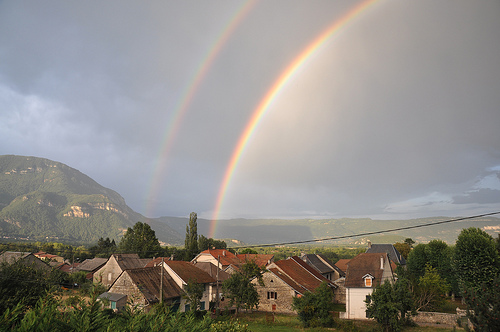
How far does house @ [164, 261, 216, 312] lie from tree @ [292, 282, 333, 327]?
17.3 metres

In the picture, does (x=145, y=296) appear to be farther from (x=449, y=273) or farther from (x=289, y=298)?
(x=449, y=273)

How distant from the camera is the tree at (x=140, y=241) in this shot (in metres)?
102

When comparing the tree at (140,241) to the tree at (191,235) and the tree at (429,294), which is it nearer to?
the tree at (191,235)

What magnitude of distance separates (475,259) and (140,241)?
91385mm

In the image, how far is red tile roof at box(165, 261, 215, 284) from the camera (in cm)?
4691

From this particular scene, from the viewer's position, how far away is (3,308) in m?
20.7

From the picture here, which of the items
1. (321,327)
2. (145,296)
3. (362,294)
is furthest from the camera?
(362,294)

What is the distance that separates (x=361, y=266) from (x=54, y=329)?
46370 millimetres

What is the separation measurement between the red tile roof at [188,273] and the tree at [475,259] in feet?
114

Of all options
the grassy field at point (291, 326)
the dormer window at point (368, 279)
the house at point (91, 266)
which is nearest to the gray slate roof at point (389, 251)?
the dormer window at point (368, 279)

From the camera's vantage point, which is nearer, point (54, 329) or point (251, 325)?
point (54, 329)

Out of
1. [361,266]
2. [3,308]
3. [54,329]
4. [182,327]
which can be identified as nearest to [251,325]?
[361,266]

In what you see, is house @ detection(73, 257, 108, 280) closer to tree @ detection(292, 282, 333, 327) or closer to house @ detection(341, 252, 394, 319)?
tree @ detection(292, 282, 333, 327)

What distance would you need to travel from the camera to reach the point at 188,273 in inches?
1923
